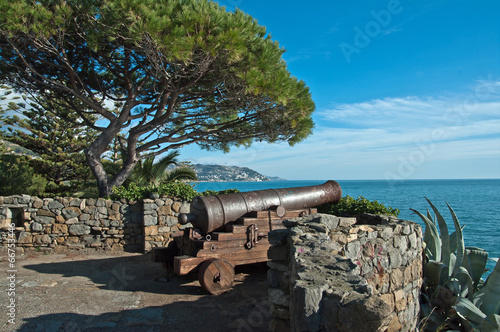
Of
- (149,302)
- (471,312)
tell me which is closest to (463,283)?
(471,312)

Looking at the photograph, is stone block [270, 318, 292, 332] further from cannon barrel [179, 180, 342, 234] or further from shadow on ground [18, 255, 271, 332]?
cannon barrel [179, 180, 342, 234]

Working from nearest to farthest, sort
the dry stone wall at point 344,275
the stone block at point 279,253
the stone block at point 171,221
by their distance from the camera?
the dry stone wall at point 344,275
the stone block at point 279,253
the stone block at point 171,221

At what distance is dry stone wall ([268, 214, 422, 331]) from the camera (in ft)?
6.98

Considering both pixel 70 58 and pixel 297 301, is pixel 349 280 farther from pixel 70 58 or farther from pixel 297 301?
pixel 70 58

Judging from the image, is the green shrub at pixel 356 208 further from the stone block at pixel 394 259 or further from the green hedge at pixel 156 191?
the green hedge at pixel 156 191

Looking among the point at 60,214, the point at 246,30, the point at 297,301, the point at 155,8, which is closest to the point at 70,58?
the point at 155,8

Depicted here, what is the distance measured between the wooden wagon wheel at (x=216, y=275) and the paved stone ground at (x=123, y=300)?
12cm

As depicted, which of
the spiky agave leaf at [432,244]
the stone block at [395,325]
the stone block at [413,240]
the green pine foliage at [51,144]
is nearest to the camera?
the stone block at [395,325]

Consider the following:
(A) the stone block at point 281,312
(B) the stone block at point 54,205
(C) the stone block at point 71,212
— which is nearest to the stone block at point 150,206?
(C) the stone block at point 71,212

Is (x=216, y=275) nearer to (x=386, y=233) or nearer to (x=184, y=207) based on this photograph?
(x=386, y=233)

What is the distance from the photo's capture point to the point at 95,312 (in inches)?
173

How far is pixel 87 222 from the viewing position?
813 centimetres

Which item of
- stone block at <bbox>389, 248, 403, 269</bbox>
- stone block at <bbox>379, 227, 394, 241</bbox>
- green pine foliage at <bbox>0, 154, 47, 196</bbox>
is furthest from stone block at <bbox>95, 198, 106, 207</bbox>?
stone block at <bbox>389, 248, 403, 269</bbox>

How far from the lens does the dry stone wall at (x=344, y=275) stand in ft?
6.98
